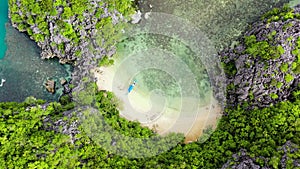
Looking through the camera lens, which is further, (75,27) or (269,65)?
(75,27)

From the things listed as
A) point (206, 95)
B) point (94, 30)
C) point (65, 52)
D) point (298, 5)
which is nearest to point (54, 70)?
point (65, 52)

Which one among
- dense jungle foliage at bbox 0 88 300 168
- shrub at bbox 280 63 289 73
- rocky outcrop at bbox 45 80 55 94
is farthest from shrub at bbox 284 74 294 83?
rocky outcrop at bbox 45 80 55 94

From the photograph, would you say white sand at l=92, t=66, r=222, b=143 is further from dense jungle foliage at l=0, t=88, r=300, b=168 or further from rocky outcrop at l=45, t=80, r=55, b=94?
rocky outcrop at l=45, t=80, r=55, b=94

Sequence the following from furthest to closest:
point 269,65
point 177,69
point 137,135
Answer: point 177,69, point 137,135, point 269,65

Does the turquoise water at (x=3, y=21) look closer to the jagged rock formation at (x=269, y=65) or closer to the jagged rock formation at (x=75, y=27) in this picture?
the jagged rock formation at (x=75, y=27)

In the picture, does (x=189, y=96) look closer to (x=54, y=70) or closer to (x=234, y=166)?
(x=234, y=166)

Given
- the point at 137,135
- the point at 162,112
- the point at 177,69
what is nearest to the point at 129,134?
the point at 137,135

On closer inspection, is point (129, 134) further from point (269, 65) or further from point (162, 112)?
point (269, 65)
